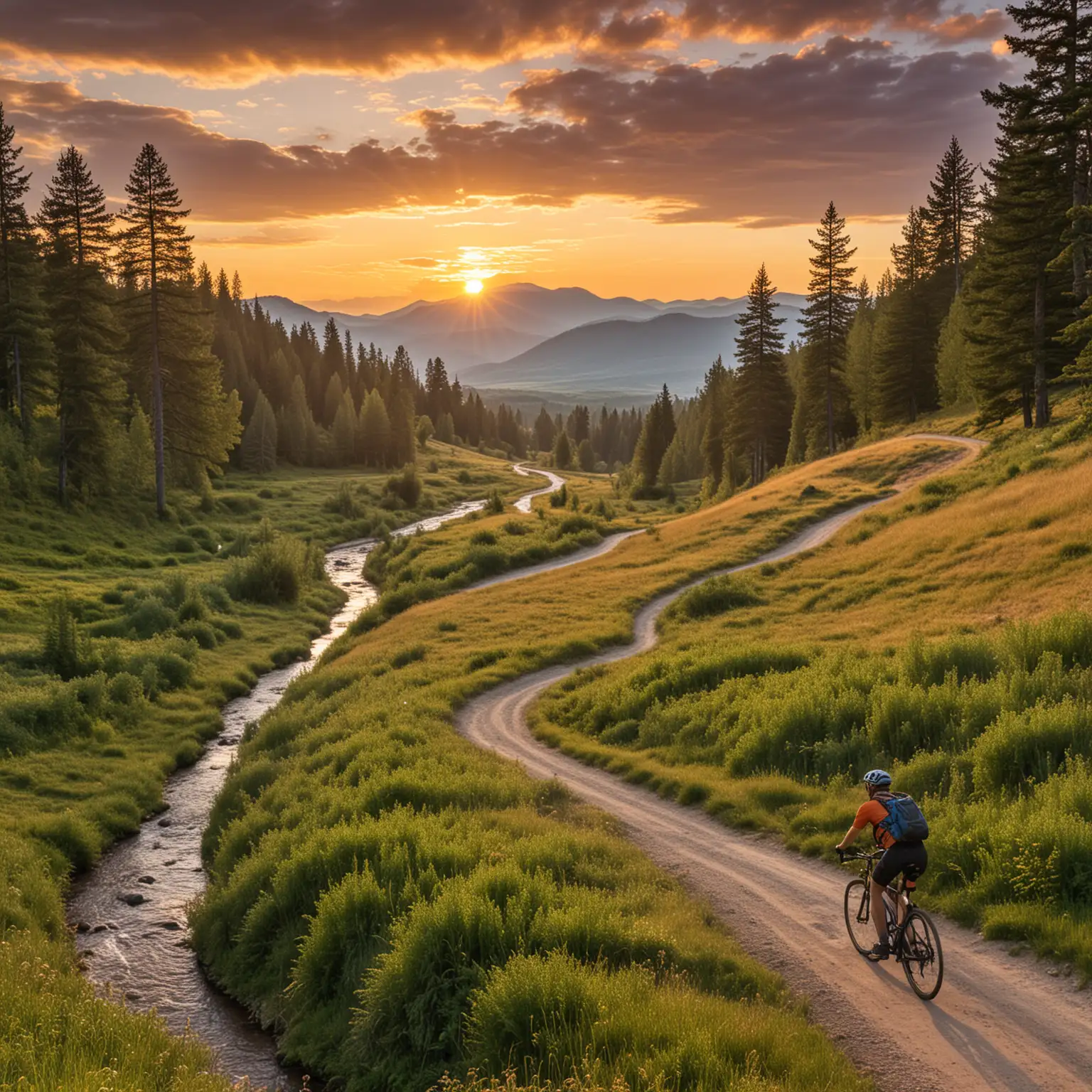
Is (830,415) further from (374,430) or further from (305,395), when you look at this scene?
(305,395)

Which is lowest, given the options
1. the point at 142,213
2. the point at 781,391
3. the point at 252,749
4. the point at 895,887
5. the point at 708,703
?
the point at 252,749

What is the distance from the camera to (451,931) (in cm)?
1130

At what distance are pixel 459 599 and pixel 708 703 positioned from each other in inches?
886

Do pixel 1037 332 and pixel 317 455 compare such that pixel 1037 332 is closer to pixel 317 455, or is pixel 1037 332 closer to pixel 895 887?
pixel 895 887

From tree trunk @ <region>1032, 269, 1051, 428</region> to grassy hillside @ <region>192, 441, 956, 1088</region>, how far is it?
115 ft

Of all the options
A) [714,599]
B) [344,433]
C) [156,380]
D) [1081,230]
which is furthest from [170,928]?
[344,433]

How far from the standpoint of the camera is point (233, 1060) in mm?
12688

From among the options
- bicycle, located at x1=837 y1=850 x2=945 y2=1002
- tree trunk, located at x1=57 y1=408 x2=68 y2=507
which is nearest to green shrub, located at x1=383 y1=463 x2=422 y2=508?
tree trunk, located at x1=57 y1=408 x2=68 y2=507

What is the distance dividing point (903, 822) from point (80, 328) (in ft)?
198

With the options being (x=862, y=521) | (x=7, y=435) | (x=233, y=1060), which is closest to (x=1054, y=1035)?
(x=233, y=1060)

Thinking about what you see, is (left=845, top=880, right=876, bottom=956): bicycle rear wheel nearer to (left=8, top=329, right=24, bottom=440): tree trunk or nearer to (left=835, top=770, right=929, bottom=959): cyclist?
(left=835, top=770, right=929, bottom=959): cyclist

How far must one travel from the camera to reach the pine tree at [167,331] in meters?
55.8

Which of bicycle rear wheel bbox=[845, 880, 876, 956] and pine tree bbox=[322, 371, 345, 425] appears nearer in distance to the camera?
bicycle rear wheel bbox=[845, 880, 876, 956]

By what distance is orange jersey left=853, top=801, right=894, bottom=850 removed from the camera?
10039 mm
